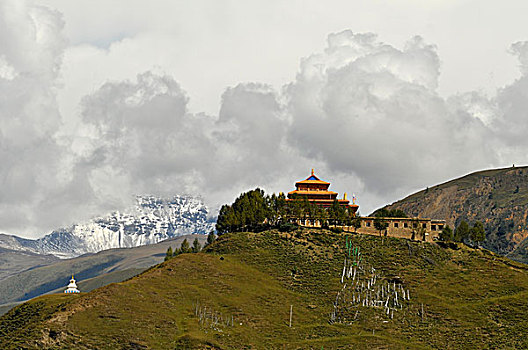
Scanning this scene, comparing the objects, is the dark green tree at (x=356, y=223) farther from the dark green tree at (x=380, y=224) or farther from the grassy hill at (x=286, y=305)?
the grassy hill at (x=286, y=305)

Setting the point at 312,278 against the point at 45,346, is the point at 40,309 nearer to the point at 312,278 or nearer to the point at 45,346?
the point at 45,346

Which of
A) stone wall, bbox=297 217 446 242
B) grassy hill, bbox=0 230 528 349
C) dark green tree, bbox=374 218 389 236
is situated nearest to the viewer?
grassy hill, bbox=0 230 528 349

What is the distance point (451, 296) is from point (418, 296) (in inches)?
297

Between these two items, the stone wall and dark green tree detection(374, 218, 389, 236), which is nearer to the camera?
the stone wall

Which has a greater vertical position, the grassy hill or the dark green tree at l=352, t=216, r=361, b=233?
the dark green tree at l=352, t=216, r=361, b=233

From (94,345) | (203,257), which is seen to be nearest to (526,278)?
(203,257)

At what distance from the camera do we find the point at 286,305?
153250 mm

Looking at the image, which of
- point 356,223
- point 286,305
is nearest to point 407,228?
point 356,223

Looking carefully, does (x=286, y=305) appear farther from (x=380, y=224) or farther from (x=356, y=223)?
(x=380, y=224)

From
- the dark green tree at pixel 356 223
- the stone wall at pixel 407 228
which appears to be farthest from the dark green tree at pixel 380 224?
the dark green tree at pixel 356 223

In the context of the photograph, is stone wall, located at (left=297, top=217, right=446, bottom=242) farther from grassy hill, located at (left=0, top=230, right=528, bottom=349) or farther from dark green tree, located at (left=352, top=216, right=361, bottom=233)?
grassy hill, located at (left=0, top=230, right=528, bottom=349)

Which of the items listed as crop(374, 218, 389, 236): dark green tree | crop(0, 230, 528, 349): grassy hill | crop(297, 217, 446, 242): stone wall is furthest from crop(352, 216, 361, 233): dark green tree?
crop(0, 230, 528, 349): grassy hill

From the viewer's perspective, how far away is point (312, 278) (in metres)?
168

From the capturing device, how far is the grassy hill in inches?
5217
